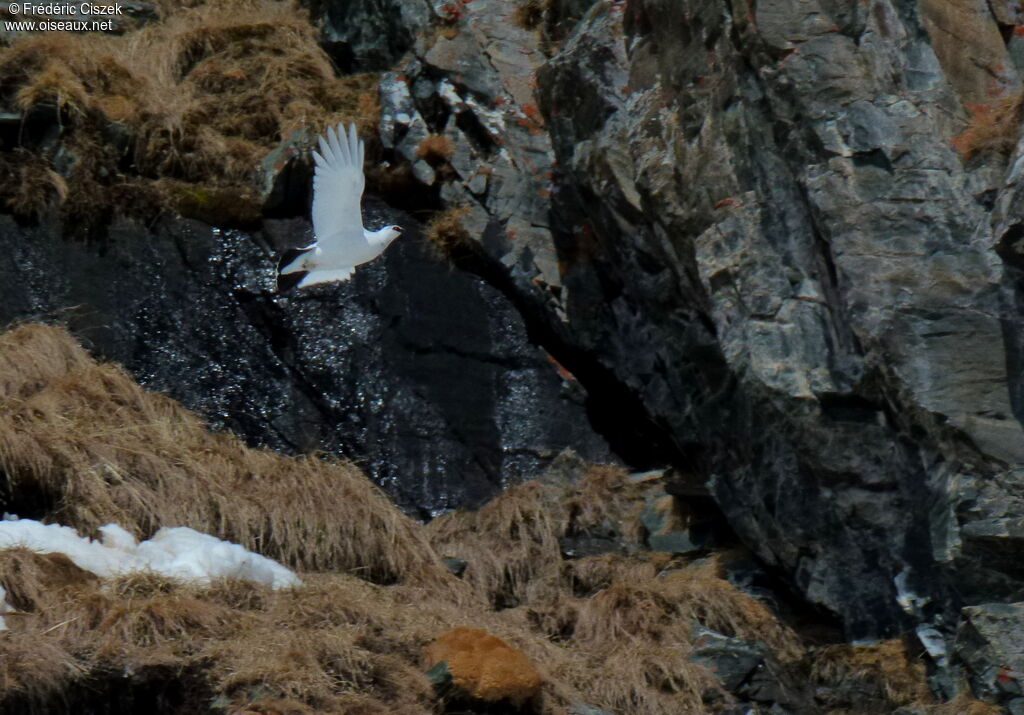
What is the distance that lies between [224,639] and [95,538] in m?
0.91

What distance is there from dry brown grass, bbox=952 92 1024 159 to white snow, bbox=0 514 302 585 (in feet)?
10.1

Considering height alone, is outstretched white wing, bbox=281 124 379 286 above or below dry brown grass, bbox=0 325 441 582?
above

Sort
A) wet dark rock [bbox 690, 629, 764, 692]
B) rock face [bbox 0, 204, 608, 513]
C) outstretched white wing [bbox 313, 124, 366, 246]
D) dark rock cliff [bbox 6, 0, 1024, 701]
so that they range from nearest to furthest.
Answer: dark rock cliff [bbox 6, 0, 1024, 701], wet dark rock [bbox 690, 629, 764, 692], outstretched white wing [bbox 313, 124, 366, 246], rock face [bbox 0, 204, 608, 513]

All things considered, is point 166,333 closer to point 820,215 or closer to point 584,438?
point 584,438

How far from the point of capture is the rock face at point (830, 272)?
526 cm

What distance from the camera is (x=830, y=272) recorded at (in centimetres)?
571

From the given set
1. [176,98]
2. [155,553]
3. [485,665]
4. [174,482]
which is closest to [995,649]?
[485,665]

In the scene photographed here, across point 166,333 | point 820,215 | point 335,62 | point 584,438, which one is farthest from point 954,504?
point 335,62

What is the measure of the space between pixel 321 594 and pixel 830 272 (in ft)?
7.38

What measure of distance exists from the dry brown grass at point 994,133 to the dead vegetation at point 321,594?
6.20 ft

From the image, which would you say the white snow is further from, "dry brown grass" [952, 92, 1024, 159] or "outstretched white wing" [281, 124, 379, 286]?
"dry brown grass" [952, 92, 1024, 159]

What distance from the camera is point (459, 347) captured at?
25.1ft

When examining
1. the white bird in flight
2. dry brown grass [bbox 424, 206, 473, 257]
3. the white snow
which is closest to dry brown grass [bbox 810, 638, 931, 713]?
the white snow

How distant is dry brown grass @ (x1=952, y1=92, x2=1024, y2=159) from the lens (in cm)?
569
